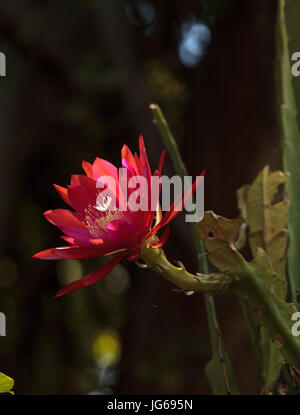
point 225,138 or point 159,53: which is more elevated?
point 159,53

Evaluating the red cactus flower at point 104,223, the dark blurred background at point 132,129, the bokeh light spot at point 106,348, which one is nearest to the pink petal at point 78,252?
the red cactus flower at point 104,223

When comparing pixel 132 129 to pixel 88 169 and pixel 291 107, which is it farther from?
pixel 88 169

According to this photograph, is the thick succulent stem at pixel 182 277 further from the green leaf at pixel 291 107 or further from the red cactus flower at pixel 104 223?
the green leaf at pixel 291 107

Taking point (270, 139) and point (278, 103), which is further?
point (270, 139)

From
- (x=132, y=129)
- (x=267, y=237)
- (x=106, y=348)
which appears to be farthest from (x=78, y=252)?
(x=106, y=348)

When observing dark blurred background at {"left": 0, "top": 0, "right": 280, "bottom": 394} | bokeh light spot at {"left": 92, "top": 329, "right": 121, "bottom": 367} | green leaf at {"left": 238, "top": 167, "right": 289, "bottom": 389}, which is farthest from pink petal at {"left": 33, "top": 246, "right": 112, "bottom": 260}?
bokeh light spot at {"left": 92, "top": 329, "right": 121, "bottom": 367}
